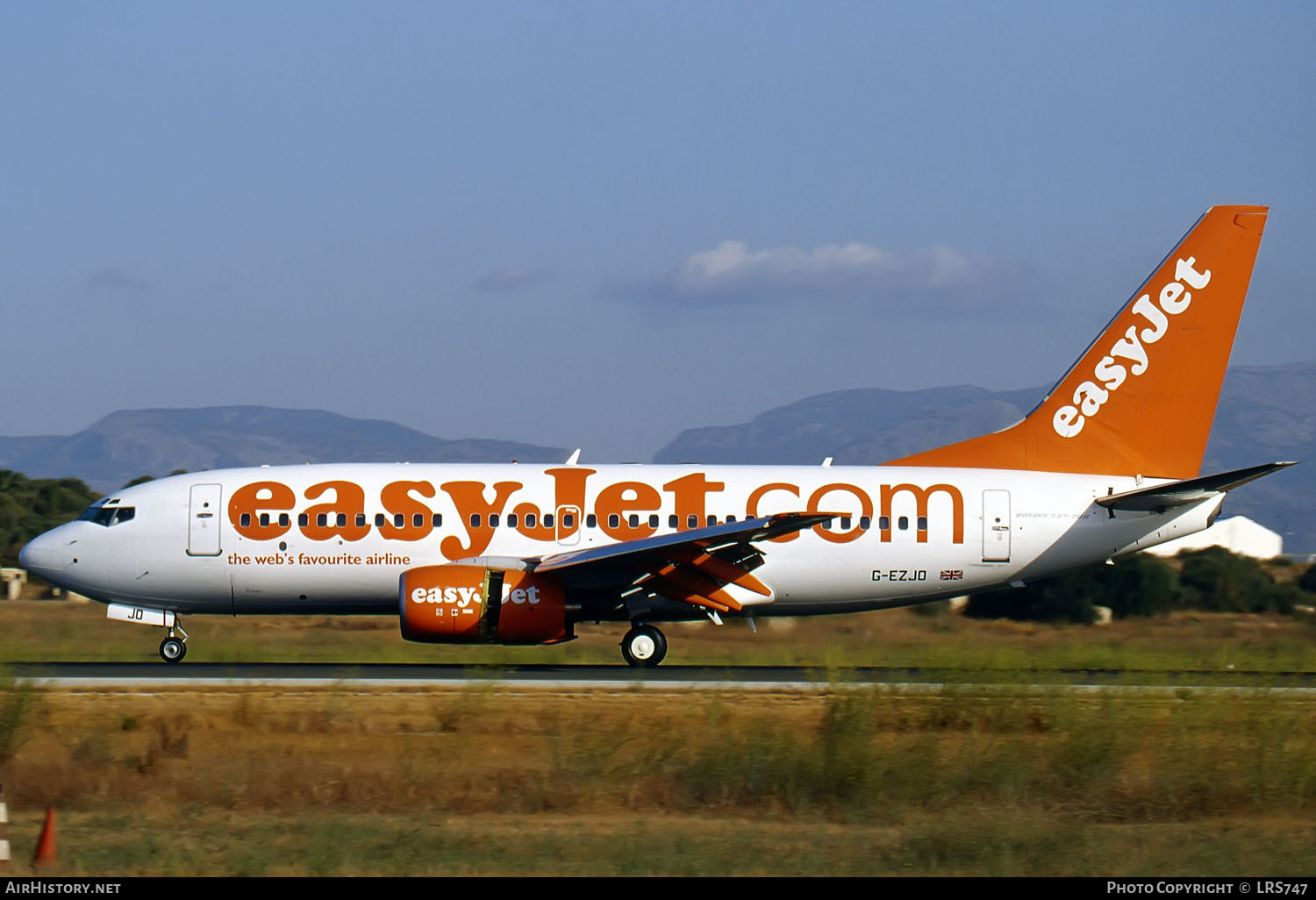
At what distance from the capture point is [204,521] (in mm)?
23344

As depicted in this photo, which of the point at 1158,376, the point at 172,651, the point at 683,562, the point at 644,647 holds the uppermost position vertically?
the point at 1158,376

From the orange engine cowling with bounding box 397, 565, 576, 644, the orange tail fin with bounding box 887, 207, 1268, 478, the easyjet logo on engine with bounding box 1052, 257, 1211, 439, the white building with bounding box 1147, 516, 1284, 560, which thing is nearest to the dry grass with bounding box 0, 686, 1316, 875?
the orange engine cowling with bounding box 397, 565, 576, 644

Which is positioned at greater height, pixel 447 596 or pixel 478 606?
pixel 447 596

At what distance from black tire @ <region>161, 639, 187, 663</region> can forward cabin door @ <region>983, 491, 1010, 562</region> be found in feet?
43.8

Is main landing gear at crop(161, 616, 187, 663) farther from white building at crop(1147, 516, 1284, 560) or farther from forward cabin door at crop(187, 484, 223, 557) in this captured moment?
white building at crop(1147, 516, 1284, 560)

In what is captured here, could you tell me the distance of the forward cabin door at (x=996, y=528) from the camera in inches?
935


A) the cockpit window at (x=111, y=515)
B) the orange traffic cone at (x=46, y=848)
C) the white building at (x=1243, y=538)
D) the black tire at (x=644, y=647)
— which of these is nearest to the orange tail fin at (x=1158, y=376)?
the black tire at (x=644, y=647)

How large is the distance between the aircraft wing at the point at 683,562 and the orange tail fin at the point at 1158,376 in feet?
12.8

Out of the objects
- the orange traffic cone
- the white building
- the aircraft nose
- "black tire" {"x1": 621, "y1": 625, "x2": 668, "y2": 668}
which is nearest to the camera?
the orange traffic cone

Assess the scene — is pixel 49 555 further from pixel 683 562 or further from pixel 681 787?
pixel 681 787

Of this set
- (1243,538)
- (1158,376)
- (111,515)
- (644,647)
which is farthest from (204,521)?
(1243,538)

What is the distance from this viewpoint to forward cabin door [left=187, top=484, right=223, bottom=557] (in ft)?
76.2

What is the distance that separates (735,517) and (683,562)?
1626 mm

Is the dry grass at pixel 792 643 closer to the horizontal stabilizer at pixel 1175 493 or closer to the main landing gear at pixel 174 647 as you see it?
the main landing gear at pixel 174 647
